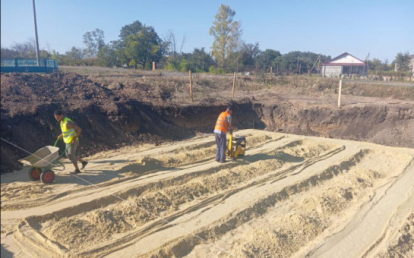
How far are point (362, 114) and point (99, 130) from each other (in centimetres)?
1189

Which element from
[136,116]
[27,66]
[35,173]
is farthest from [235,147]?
[27,66]

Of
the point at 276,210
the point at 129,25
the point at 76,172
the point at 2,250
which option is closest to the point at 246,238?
the point at 276,210

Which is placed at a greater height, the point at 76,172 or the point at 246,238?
the point at 76,172

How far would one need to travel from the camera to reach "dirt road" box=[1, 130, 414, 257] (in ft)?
16.0

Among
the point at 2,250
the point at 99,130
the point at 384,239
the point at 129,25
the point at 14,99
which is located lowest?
the point at 384,239

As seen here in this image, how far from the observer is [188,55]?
38500 millimetres

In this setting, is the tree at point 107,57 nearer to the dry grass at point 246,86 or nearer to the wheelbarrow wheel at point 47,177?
the dry grass at point 246,86

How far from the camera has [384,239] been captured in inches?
223

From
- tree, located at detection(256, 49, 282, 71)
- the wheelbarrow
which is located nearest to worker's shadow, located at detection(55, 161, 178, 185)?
the wheelbarrow

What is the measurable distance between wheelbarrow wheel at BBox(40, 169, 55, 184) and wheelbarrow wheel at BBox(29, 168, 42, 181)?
0.78ft

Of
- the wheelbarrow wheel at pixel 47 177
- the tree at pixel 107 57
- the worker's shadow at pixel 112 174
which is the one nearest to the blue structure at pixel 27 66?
the wheelbarrow wheel at pixel 47 177

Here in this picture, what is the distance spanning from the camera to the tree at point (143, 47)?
92.5ft

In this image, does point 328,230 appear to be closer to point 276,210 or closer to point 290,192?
point 276,210

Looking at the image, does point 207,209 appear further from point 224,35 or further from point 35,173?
point 224,35
